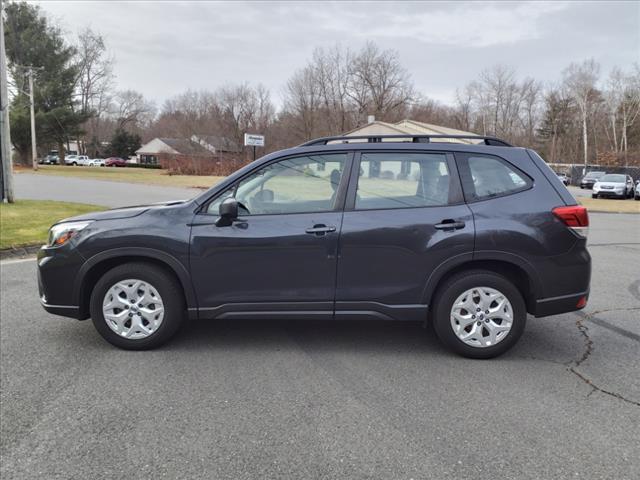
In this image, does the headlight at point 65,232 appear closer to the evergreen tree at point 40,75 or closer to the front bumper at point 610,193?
the front bumper at point 610,193

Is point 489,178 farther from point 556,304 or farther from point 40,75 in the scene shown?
point 40,75

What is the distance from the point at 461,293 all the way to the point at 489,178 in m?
1.02

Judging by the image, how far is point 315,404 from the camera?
11.0 ft

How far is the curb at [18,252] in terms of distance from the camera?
8742mm

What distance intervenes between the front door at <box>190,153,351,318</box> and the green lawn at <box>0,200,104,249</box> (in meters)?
6.78

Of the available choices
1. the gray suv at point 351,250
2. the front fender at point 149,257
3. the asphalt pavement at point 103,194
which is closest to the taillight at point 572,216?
the gray suv at point 351,250

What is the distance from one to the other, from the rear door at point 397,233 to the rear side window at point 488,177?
10cm

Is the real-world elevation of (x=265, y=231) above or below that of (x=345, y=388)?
above

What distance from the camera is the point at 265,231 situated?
4.06 m

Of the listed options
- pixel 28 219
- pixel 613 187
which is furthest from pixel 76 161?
pixel 613 187

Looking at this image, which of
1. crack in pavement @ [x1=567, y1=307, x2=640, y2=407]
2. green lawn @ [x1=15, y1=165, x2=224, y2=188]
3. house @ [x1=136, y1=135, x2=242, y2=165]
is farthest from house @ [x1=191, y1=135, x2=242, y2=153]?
crack in pavement @ [x1=567, y1=307, x2=640, y2=407]

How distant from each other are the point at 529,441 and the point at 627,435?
64 centimetres

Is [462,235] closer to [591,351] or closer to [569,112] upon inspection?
[591,351]

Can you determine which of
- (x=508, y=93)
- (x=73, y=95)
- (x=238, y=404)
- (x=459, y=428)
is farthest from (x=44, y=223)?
(x=508, y=93)
